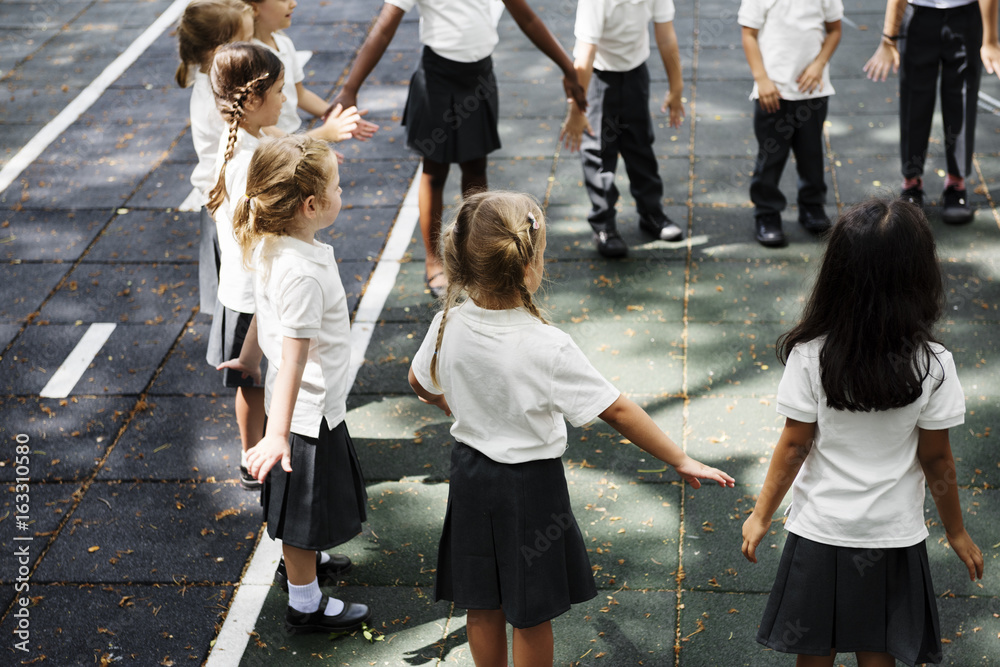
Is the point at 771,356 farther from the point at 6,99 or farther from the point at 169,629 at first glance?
the point at 6,99

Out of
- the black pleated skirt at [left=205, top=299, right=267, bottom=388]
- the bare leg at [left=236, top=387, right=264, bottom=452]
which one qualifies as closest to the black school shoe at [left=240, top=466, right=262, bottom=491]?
the bare leg at [left=236, top=387, right=264, bottom=452]

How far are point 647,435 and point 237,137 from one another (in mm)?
1965

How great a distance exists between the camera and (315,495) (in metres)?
3.37

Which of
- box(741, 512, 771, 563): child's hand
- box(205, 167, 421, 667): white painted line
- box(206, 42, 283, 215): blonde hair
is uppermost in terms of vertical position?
box(206, 42, 283, 215): blonde hair

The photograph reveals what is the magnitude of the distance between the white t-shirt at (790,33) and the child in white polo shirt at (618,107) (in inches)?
19.5

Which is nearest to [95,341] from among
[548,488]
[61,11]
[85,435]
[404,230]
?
[85,435]

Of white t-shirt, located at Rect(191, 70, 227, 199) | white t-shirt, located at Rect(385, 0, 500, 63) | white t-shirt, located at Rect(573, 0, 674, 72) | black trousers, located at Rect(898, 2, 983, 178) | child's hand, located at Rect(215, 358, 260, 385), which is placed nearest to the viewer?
child's hand, located at Rect(215, 358, 260, 385)

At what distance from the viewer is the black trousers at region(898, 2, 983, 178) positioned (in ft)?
19.3

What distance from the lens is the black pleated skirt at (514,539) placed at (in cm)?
287

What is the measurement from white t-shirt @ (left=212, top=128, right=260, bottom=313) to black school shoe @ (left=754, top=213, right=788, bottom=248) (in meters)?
3.37

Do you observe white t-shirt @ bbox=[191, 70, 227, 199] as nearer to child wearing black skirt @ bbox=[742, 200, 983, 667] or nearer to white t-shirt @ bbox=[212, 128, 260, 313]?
white t-shirt @ bbox=[212, 128, 260, 313]

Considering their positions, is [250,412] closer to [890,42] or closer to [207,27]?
[207,27]

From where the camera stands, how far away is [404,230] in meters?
6.45

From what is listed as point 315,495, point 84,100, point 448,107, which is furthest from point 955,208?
point 84,100
